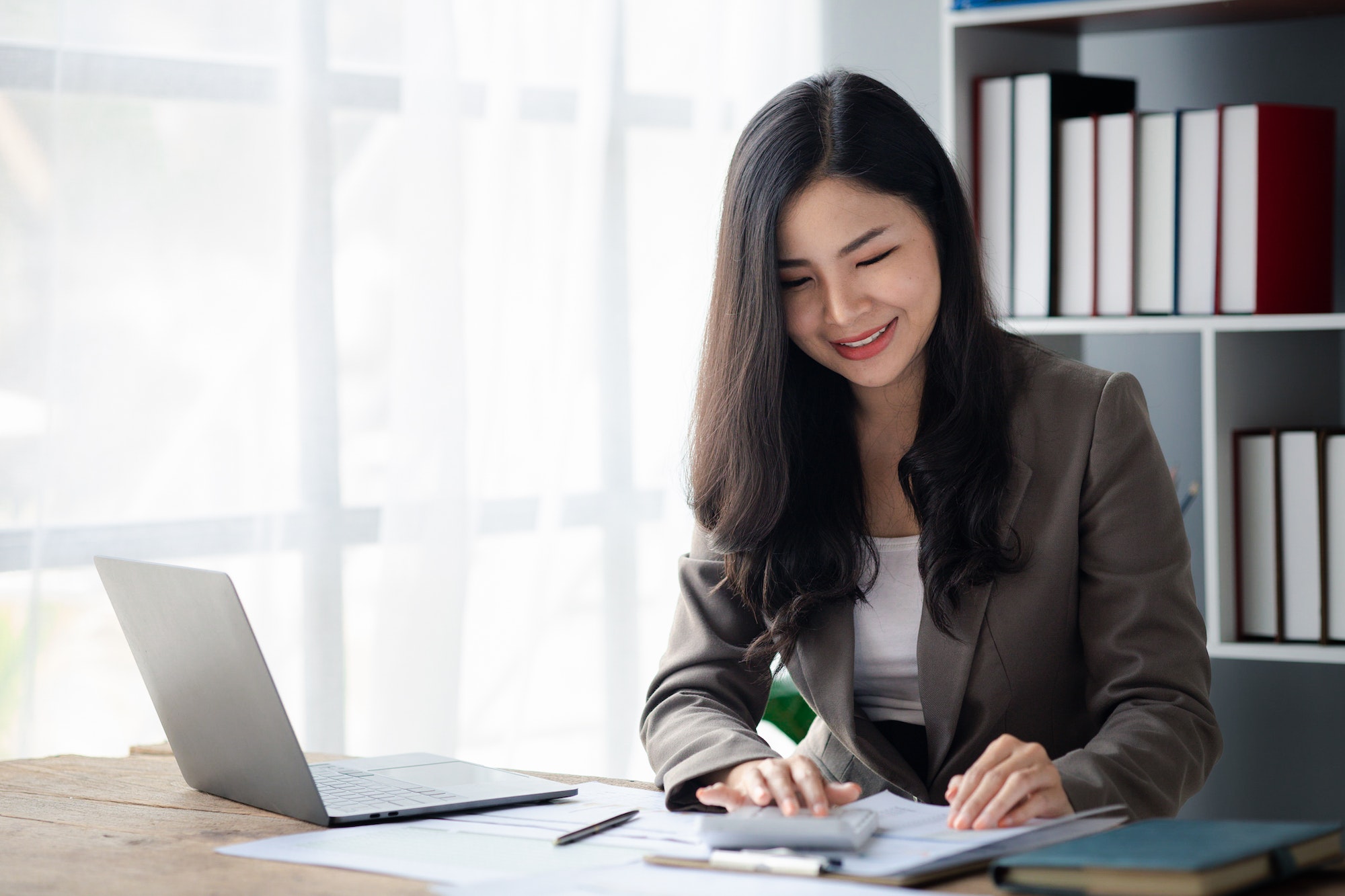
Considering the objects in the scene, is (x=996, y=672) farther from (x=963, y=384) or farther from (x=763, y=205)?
(x=763, y=205)

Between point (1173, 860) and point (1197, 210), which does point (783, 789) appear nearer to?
point (1173, 860)

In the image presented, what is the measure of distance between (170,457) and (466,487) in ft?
1.83

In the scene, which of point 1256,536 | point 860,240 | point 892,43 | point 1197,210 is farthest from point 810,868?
point 892,43

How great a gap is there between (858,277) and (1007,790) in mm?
630

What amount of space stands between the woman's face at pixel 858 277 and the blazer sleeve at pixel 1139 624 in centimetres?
24

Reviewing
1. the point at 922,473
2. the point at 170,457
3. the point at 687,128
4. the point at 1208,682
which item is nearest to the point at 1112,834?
the point at 1208,682

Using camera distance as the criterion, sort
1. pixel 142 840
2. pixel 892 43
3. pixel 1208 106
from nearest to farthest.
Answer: pixel 142 840 < pixel 1208 106 < pixel 892 43

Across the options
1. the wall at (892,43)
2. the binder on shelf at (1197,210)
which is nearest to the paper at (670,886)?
the binder on shelf at (1197,210)

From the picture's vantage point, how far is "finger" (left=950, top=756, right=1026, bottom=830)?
1.12 meters

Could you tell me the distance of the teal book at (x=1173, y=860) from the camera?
92 cm

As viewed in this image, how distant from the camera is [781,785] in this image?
118 cm

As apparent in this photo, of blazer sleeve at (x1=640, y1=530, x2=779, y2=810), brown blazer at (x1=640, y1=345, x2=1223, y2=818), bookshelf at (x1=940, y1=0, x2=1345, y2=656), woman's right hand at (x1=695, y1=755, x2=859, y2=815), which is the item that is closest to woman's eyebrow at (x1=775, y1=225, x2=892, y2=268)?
brown blazer at (x1=640, y1=345, x2=1223, y2=818)

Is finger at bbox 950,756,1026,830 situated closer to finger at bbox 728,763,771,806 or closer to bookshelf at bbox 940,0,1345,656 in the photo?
finger at bbox 728,763,771,806

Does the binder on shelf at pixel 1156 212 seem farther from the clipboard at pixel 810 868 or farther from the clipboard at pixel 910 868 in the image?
the clipboard at pixel 810 868
